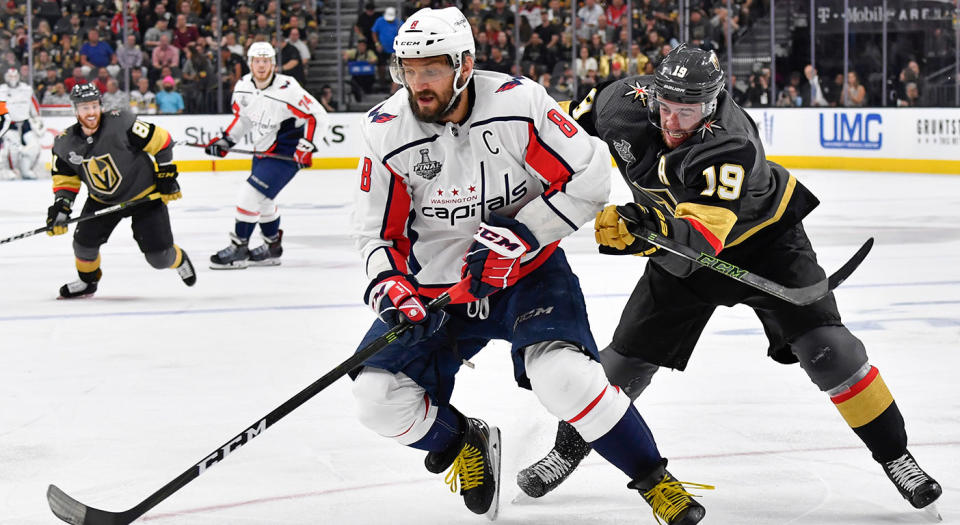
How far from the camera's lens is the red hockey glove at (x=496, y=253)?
7.61 ft

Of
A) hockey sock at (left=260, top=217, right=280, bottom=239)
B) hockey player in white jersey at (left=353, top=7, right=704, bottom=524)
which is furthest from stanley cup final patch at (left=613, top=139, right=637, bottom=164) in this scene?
hockey sock at (left=260, top=217, right=280, bottom=239)

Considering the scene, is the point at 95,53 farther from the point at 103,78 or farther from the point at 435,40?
the point at 435,40

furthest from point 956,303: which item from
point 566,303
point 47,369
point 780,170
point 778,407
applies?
point 47,369

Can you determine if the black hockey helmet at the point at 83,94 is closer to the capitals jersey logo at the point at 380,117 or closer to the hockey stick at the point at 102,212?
the hockey stick at the point at 102,212

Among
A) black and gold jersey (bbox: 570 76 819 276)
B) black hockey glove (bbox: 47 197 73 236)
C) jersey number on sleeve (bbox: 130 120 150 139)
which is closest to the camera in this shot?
black and gold jersey (bbox: 570 76 819 276)

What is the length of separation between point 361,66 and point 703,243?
11322 millimetres

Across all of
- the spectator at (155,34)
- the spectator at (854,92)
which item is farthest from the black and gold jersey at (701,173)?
the spectator at (155,34)

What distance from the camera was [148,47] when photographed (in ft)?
42.9

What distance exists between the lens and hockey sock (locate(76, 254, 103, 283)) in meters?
5.57

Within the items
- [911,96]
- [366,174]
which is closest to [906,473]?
[366,174]

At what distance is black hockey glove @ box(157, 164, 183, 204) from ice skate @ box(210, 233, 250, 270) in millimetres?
939

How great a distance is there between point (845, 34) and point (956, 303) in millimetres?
7288

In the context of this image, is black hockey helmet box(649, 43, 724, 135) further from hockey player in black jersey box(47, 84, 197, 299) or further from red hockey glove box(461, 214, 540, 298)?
hockey player in black jersey box(47, 84, 197, 299)

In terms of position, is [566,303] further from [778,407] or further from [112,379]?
[112,379]
